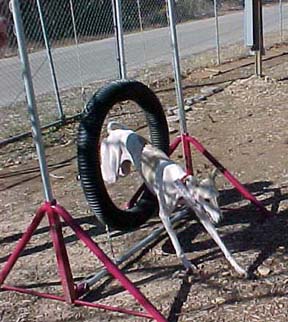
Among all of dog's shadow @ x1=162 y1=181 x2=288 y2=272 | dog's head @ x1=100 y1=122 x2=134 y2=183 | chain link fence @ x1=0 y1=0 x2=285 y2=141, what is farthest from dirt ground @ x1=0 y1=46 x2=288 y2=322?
chain link fence @ x1=0 y1=0 x2=285 y2=141

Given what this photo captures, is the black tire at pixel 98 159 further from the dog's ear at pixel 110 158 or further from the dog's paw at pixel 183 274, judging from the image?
the dog's paw at pixel 183 274

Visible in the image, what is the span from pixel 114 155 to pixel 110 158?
0.05m

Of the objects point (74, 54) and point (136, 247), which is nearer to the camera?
point (136, 247)

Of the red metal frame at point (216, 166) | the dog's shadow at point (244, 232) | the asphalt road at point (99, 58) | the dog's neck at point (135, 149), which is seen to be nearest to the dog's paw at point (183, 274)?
the dog's shadow at point (244, 232)

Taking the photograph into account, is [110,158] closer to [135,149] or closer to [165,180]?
[135,149]

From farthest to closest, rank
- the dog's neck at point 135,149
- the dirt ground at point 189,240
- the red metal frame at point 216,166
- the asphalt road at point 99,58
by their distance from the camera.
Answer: the asphalt road at point 99,58, the red metal frame at point 216,166, the dog's neck at point 135,149, the dirt ground at point 189,240

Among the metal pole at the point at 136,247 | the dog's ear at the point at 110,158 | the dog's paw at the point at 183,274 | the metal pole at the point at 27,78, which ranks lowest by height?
the dog's paw at the point at 183,274

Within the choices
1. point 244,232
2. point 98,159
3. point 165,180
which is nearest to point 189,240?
point 244,232

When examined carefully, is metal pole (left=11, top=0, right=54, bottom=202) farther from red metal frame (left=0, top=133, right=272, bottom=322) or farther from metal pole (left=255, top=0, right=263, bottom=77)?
metal pole (left=255, top=0, right=263, bottom=77)

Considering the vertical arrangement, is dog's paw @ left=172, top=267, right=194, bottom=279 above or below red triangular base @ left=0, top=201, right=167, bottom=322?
below

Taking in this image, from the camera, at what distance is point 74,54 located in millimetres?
16141

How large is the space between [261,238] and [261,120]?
3.67m

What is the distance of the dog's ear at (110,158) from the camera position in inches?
181

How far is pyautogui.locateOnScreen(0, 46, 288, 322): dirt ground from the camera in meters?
4.01
